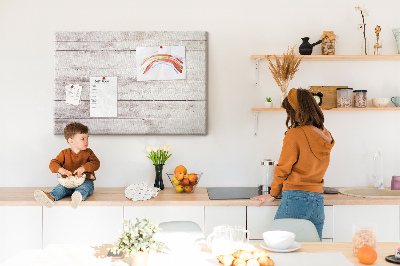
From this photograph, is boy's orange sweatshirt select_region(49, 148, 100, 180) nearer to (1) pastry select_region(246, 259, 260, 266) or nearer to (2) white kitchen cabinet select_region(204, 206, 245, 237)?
(2) white kitchen cabinet select_region(204, 206, 245, 237)

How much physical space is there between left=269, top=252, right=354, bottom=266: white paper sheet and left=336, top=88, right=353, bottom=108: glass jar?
5.75 ft

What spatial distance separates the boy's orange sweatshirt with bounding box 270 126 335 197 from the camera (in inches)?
104

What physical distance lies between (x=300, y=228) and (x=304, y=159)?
545 mm

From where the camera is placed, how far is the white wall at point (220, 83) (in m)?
3.44

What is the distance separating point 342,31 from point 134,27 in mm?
1654

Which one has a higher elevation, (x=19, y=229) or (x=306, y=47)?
(x=306, y=47)

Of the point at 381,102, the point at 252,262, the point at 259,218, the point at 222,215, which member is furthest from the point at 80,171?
the point at 381,102

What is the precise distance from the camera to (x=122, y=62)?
11.2 ft

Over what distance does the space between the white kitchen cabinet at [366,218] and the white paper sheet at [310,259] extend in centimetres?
117

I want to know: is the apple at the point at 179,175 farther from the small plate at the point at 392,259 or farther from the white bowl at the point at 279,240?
the small plate at the point at 392,259

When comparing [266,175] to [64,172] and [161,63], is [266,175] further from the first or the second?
[64,172]

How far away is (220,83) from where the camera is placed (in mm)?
3482

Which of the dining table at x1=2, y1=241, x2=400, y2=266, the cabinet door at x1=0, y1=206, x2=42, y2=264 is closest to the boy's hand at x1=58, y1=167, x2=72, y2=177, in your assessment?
the cabinet door at x1=0, y1=206, x2=42, y2=264

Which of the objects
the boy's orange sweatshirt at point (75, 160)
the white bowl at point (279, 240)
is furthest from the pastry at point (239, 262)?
the boy's orange sweatshirt at point (75, 160)
